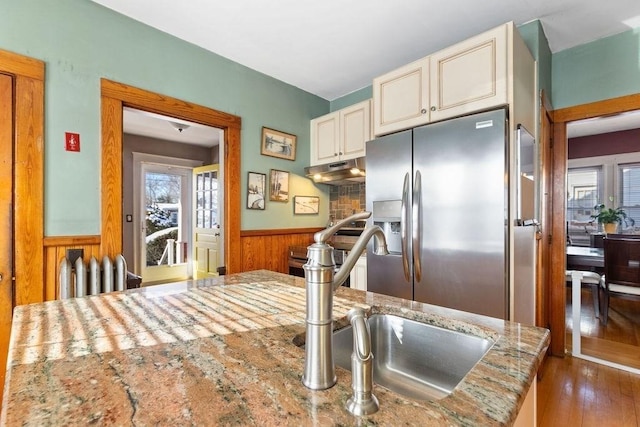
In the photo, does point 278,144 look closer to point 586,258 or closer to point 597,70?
point 597,70

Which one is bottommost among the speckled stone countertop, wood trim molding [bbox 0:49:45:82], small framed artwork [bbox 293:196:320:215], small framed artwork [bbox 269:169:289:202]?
the speckled stone countertop

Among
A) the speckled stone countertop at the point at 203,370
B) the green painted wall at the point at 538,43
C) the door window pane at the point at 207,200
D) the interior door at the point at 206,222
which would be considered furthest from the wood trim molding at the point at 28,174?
the green painted wall at the point at 538,43

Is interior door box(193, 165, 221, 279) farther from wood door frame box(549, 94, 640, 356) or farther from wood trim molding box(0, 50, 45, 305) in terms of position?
wood door frame box(549, 94, 640, 356)

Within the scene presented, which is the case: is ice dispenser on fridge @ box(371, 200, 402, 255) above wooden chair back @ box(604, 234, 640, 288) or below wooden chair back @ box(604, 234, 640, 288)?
above

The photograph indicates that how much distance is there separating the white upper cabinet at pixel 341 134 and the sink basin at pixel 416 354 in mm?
A: 2150

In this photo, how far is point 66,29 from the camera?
1929 mm

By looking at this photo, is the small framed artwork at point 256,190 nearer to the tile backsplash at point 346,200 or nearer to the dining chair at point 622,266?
the tile backsplash at point 346,200

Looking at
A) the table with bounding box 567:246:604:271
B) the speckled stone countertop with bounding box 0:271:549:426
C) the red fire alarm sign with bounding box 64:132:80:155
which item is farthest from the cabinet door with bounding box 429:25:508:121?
the table with bounding box 567:246:604:271

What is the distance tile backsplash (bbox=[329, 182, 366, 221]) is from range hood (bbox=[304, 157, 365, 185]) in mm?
102

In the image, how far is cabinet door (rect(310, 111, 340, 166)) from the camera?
10.5 ft

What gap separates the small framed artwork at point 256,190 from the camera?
292 centimetres

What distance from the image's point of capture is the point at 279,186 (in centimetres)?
318

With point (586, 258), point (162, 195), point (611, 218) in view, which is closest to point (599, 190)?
point (611, 218)

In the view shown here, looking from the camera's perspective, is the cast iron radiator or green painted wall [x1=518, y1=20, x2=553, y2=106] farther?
green painted wall [x1=518, y1=20, x2=553, y2=106]
